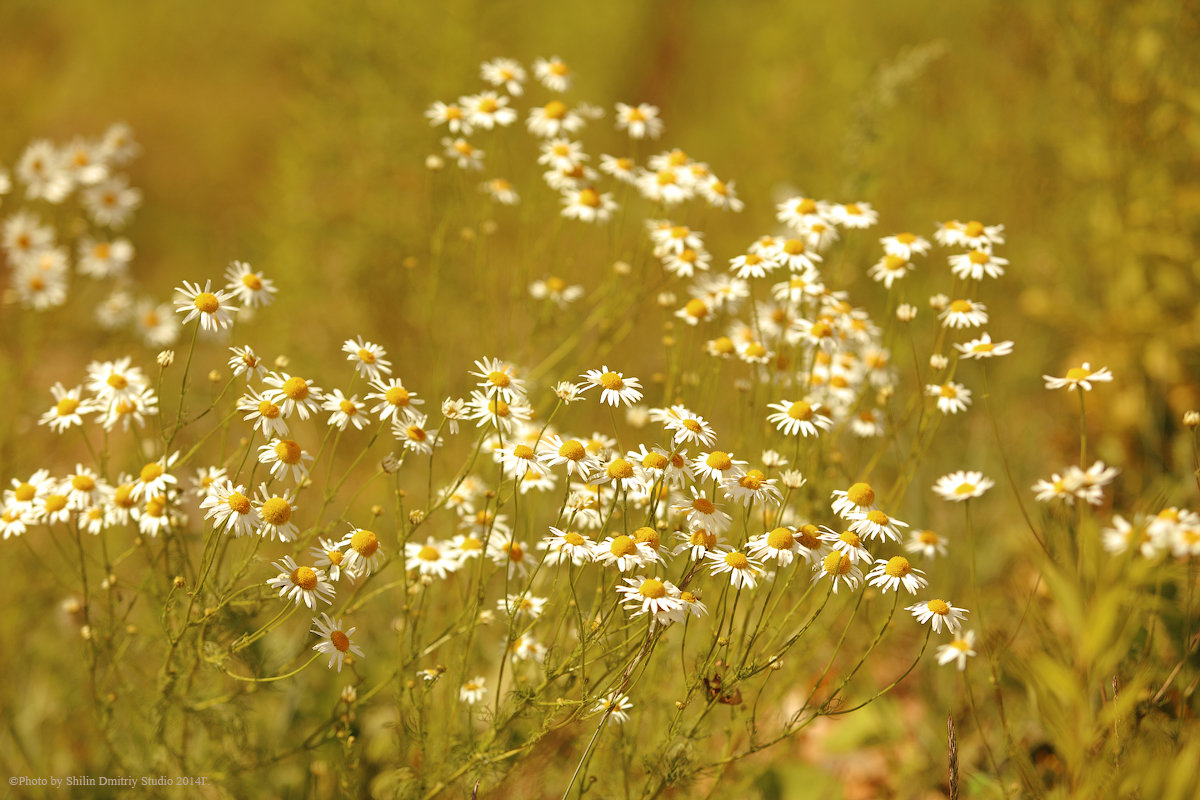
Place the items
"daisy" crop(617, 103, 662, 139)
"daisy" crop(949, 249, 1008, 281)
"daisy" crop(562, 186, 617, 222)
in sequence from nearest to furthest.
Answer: "daisy" crop(949, 249, 1008, 281), "daisy" crop(562, 186, 617, 222), "daisy" crop(617, 103, 662, 139)

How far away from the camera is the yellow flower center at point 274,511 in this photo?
1529 millimetres

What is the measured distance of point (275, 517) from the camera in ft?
5.05

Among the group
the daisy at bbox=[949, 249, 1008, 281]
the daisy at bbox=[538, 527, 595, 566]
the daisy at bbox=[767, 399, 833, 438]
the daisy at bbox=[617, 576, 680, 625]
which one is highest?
the daisy at bbox=[949, 249, 1008, 281]

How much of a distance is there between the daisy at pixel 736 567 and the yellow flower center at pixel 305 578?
70cm

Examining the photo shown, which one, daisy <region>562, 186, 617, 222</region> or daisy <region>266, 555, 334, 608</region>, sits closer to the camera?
daisy <region>266, 555, 334, 608</region>

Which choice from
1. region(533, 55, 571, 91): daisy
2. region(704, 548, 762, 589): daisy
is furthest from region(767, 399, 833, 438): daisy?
region(533, 55, 571, 91): daisy

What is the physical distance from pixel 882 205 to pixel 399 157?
2.56m

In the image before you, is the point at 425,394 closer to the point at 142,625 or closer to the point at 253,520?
the point at 142,625

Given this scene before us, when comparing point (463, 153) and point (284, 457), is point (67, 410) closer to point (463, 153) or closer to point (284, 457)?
point (284, 457)

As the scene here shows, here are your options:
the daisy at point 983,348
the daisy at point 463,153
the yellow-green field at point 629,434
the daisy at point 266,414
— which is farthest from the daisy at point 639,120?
the daisy at point 266,414

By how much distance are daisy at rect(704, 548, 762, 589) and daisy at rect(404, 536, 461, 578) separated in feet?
1.98

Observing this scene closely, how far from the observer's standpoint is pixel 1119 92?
11.6 ft

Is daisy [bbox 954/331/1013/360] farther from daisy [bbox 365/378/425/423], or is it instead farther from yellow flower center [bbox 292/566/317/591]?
yellow flower center [bbox 292/566/317/591]

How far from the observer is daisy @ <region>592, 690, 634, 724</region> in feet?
4.85
